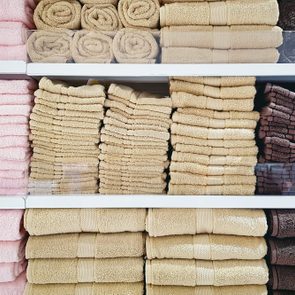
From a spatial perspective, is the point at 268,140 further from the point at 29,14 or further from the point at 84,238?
the point at 29,14

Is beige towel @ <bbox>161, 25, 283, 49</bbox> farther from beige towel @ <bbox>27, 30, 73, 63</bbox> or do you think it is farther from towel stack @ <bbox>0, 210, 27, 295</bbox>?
towel stack @ <bbox>0, 210, 27, 295</bbox>

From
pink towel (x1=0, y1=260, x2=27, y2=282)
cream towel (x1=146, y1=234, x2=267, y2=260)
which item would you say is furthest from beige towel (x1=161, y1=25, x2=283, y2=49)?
pink towel (x1=0, y1=260, x2=27, y2=282)

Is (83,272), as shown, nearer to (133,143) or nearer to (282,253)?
(133,143)

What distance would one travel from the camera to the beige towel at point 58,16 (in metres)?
0.91

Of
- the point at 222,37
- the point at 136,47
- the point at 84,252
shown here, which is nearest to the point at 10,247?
the point at 84,252

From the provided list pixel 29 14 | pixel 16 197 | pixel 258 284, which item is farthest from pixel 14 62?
pixel 258 284

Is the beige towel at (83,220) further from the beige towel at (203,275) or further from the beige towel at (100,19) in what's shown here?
the beige towel at (100,19)

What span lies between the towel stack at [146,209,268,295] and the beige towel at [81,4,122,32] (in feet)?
1.60

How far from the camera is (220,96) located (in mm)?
896

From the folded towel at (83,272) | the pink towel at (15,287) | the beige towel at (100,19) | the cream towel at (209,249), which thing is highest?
the beige towel at (100,19)

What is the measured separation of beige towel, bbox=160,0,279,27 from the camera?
87cm

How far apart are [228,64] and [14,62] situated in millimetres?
527

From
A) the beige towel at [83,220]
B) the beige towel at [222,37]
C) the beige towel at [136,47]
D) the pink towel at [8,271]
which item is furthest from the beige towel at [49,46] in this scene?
the pink towel at [8,271]

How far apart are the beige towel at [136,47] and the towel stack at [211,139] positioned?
0.29 ft
